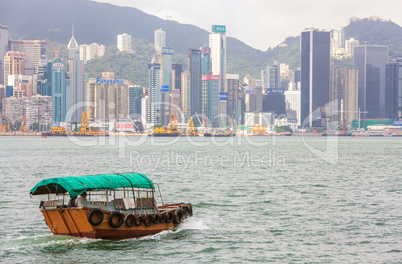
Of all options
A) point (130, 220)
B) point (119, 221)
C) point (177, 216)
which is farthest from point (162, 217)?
point (119, 221)

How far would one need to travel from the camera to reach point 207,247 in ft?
87.4

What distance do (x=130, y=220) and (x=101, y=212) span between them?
5.41ft

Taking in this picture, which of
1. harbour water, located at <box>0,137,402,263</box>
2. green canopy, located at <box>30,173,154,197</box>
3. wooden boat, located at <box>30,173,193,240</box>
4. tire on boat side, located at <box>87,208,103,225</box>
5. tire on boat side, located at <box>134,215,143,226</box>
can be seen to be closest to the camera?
harbour water, located at <box>0,137,402,263</box>

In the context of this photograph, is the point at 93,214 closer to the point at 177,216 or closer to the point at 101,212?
the point at 101,212

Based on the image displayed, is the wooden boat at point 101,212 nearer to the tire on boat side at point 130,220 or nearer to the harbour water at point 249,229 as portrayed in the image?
the tire on boat side at point 130,220

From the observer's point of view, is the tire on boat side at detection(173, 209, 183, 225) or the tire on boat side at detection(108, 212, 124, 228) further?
the tire on boat side at detection(173, 209, 183, 225)

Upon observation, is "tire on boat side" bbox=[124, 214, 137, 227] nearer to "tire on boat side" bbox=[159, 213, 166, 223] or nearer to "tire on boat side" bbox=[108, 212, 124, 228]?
"tire on boat side" bbox=[108, 212, 124, 228]

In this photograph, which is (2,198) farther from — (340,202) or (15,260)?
(340,202)

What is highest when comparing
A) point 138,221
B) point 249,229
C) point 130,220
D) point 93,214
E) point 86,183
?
point 86,183

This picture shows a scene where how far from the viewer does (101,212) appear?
25406 mm

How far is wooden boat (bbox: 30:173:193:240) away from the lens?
83.3 feet

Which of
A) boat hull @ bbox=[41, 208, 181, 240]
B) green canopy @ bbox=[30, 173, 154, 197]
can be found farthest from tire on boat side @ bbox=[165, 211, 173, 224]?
boat hull @ bbox=[41, 208, 181, 240]

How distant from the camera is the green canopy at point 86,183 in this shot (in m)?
25.6

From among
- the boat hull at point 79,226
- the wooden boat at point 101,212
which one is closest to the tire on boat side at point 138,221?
the wooden boat at point 101,212
